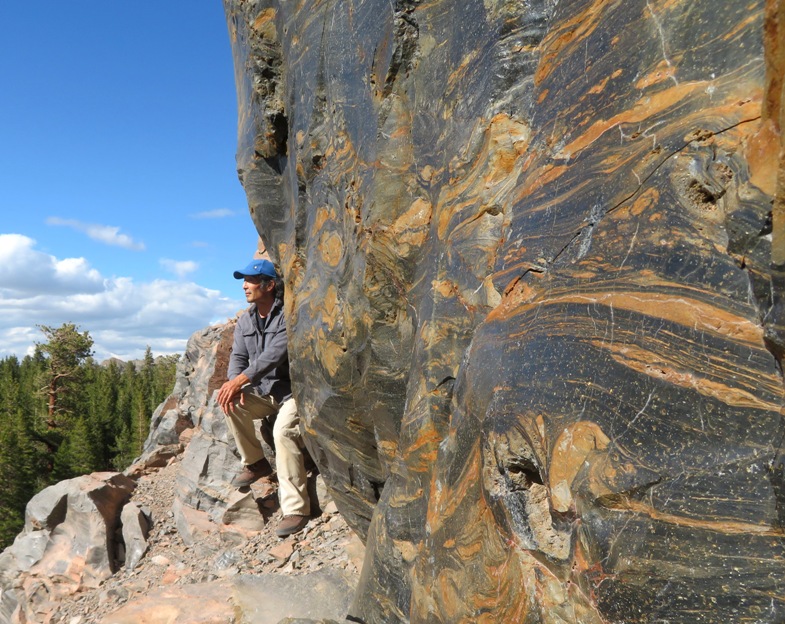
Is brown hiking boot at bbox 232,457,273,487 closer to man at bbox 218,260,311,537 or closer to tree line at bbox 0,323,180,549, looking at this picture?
man at bbox 218,260,311,537

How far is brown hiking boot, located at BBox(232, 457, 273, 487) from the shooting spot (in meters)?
9.66

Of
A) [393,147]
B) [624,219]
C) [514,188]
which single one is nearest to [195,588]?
[393,147]

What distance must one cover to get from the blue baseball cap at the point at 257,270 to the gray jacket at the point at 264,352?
1.24ft

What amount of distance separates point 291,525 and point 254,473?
1987 millimetres

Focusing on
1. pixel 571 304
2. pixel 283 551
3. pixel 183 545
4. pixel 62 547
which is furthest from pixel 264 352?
pixel 62 547

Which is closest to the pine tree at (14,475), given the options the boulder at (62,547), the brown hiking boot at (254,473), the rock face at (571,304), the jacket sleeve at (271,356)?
the boulder at (62,547)

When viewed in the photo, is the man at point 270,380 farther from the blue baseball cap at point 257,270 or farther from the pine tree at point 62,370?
the pine tree at point 62,370

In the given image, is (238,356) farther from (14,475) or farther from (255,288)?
(14,475)

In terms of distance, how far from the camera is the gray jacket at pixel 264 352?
7461 millimetres

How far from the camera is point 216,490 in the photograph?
10.5 metres

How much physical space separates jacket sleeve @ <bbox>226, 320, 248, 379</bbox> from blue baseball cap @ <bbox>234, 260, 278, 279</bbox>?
0.76 m

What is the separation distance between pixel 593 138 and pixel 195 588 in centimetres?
598

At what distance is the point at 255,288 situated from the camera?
7.57m

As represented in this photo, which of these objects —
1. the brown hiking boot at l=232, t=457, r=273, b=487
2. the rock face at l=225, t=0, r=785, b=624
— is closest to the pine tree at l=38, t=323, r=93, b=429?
the brown hiking boot at l=232, t=457, r=273, b=487
